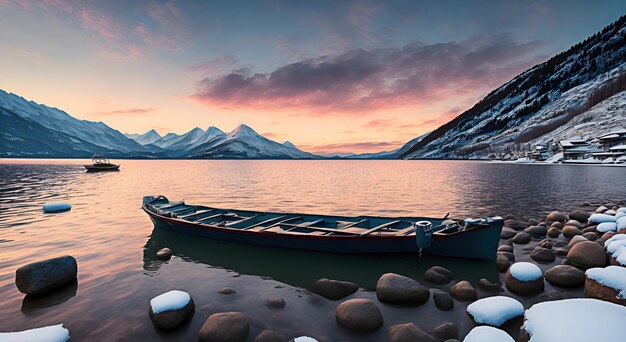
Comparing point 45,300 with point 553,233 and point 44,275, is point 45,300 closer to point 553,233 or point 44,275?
point 44,275

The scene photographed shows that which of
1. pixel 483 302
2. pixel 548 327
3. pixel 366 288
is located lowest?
pixel 366 288

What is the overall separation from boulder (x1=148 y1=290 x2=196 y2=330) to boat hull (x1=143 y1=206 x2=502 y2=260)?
6710mm

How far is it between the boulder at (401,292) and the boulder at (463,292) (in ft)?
3.72

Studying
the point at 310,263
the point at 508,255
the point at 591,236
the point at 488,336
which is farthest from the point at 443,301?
the point at 591,236

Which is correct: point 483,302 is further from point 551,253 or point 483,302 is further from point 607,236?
point 607,236

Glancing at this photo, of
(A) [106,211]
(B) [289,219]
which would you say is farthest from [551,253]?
(A) [106,211]

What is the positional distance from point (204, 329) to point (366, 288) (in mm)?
6611

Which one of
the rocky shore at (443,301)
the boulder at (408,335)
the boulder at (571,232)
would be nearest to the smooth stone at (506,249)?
the rocky shore at (443,301)

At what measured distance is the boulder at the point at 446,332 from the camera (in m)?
8.45

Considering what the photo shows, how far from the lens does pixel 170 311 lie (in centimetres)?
928

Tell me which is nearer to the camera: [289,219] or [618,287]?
[618,287]

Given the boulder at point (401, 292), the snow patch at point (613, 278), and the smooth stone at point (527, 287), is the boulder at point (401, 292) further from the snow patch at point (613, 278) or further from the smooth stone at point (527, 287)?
the snow patch at point (613, 278)

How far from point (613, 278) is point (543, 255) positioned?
264 inches

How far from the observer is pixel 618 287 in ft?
26.9
